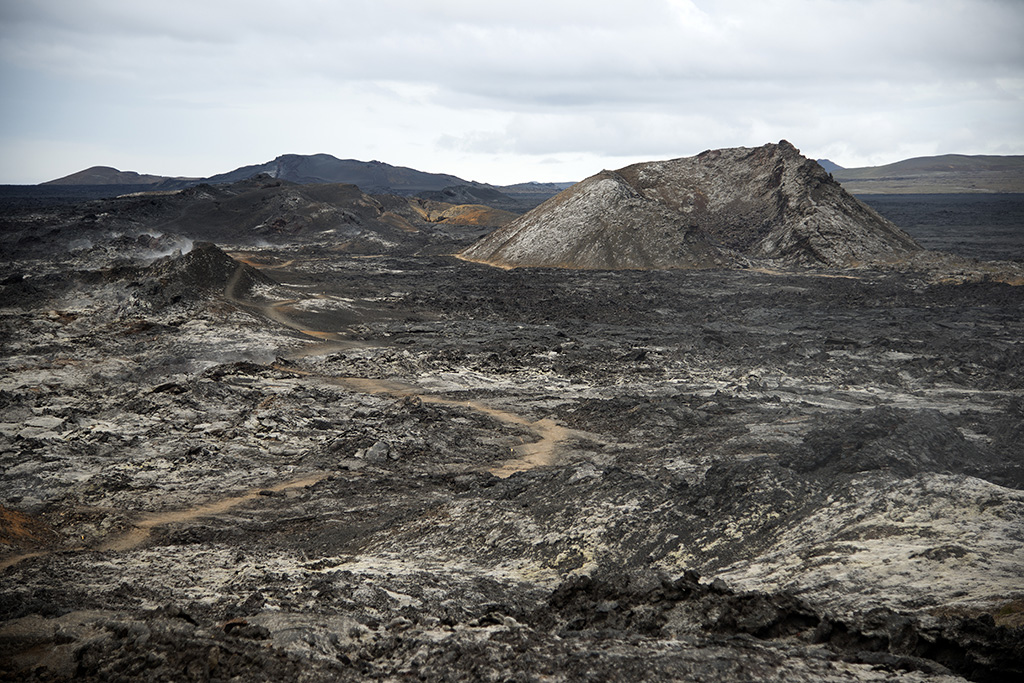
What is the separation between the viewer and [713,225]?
49500 mm

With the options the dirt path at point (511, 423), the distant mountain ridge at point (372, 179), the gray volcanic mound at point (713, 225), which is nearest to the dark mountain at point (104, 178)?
the distant mountain ridge at point (372, 179)

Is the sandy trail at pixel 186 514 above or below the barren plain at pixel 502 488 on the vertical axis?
below

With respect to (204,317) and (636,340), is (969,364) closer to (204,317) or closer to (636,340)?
(636,340)

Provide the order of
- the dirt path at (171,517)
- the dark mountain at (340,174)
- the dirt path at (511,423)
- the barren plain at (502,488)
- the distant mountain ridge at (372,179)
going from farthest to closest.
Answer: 1. the dark mountain at (340,174)
2. the distant mountain ridge at (372,179)
3. the dirt path at (511,423)
4. the dirt path at (171,517)
5. the barren plain at (502,488)

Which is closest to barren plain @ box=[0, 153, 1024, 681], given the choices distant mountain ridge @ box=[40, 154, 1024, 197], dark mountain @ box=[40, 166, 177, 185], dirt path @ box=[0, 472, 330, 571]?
dirt path @ box=[0, 472, 330, 571]

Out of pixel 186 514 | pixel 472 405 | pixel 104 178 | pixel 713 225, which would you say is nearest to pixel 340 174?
pixel 104 178

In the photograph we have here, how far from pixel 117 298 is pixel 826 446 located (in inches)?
957

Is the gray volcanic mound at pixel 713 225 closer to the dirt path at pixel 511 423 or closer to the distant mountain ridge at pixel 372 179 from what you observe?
the dirt path at pixel 511 423

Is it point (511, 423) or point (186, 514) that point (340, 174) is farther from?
point (186, 514)

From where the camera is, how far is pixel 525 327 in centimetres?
2595

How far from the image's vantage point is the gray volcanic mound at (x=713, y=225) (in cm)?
4200

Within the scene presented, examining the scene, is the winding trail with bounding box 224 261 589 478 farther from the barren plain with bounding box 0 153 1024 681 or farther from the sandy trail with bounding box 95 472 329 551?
the sandy trail with bounding box 95 472 329 551

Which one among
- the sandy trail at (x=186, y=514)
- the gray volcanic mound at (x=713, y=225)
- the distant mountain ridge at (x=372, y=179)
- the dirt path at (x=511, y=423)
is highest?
the distant mountain ridge at (x=372, y=179)

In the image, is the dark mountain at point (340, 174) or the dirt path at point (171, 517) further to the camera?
the dark mountain at point (340, 174)
